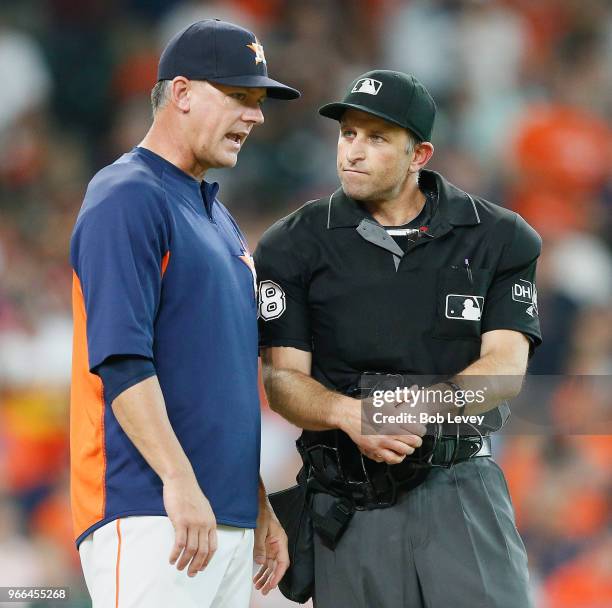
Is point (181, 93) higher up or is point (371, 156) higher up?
point (181, 93)

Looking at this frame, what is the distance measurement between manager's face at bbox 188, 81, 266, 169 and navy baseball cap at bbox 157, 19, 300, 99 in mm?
30

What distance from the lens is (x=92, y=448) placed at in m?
2.50

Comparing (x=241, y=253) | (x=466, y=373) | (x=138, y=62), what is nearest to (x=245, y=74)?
(x=241, y=253)

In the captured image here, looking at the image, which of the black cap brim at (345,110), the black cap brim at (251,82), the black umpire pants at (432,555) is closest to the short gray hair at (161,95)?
the black cap brim at (251,82)

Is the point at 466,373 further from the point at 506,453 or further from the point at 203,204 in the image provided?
the point at 506,453

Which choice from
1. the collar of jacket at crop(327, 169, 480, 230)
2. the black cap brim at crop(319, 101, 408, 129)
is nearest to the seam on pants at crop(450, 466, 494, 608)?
the collar of jacket at crop(327, 169, 480, 230)

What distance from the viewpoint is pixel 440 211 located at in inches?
121

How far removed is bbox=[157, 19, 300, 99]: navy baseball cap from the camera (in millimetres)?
2684

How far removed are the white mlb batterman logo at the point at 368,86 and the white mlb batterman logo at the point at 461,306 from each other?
2.01 feet

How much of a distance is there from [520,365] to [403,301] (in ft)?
1.22

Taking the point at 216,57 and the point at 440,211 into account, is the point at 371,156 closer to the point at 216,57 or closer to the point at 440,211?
the point at 440,211

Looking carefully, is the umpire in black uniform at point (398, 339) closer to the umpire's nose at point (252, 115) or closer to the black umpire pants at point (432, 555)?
the black umpire pants at point (432, 555)

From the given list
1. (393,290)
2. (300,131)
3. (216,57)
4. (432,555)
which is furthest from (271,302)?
(300,131)

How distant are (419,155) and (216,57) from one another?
0.74 metres
